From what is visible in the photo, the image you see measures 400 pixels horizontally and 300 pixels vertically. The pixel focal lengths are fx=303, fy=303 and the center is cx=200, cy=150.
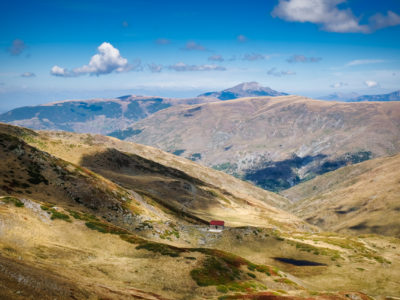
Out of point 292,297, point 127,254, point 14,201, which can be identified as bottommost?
point 292,297

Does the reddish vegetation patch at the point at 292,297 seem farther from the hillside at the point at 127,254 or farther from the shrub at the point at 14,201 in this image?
the shrub at the point at 14,201

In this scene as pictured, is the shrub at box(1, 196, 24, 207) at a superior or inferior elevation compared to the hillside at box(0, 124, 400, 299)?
superior

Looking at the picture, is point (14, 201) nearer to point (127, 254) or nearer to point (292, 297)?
point (127, 254)

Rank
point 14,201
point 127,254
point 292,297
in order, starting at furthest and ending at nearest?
point 14,201 → point 127,254 → point 292,297

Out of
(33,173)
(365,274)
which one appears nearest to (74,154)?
(33,173)

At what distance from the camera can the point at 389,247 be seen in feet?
373

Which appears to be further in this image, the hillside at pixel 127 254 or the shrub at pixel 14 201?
A: the shrub at pixel 14 201

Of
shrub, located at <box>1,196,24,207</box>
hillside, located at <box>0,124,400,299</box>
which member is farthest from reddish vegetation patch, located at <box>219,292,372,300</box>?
shrub, located at <box>1,196,24,207</box>

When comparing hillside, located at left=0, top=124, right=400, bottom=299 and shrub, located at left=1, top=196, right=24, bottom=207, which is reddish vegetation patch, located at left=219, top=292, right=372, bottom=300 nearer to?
hillside, located at left=0, top=124, right=400, bottom=299

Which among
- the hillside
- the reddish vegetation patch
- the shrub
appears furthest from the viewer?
the shrub

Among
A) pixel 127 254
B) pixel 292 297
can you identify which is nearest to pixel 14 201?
pixel 127 254

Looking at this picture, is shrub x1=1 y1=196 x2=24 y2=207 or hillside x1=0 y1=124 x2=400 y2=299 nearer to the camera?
hillside x1=0 y1=124 x2=400 y2=299

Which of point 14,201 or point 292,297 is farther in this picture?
point 14,201

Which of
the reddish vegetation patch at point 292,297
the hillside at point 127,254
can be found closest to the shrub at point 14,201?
the hillside at point 127,254
